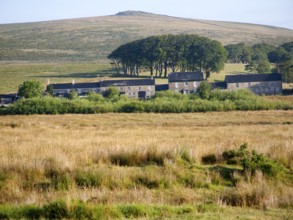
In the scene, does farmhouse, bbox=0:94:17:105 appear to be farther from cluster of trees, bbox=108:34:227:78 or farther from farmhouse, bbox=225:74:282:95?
farmhouse, bbox=225:74:282:95

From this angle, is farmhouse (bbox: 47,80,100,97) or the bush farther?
farmhouse (bbox: 47,80,100,97)

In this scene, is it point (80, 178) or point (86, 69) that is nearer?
point (80, 178)

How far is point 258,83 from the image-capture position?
90062 millimetres

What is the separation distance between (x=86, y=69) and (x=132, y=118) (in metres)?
84.8

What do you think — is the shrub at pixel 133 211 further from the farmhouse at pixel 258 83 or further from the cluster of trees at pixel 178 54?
the cluster of trees at pixel 178 54

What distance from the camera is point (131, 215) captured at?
8.42 metres

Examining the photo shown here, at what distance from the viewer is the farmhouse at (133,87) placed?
87.0 metres

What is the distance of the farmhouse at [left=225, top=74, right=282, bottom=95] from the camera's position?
8706 centimetres

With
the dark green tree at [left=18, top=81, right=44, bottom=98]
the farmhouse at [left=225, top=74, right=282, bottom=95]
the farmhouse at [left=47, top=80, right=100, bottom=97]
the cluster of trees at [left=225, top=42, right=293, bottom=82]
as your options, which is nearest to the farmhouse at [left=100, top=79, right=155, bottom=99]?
the farmhouse at [left=47, top=80, right=100, bottom=97]

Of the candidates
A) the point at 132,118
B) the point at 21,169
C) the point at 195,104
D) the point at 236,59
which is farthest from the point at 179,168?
the point at 236,59

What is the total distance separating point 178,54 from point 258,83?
89.3ft

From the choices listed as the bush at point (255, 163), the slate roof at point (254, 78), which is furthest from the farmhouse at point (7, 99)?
the bush at point (255, 163)

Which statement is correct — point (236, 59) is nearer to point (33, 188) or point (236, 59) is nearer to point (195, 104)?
point (195, 104)

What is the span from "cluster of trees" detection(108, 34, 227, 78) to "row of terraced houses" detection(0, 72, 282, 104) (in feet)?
55.0
